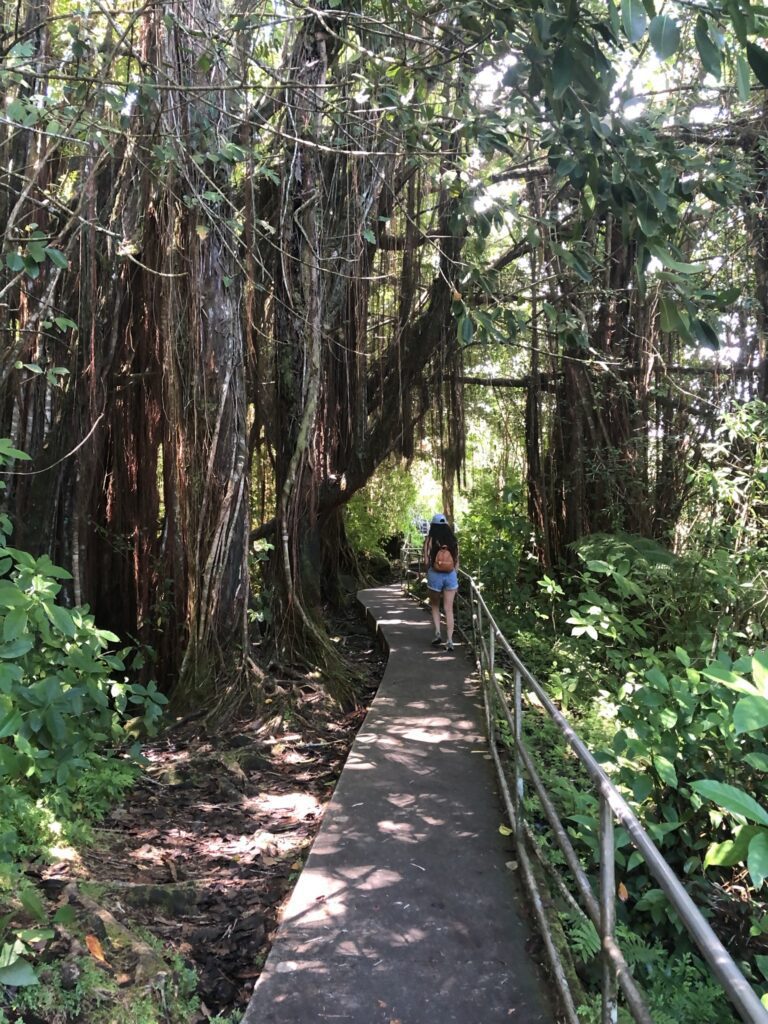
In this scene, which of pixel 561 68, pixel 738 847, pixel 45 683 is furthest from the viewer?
pixel 45 683

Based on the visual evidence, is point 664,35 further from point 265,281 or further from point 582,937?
point 265,281

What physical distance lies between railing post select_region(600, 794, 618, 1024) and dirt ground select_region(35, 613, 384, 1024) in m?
1.23

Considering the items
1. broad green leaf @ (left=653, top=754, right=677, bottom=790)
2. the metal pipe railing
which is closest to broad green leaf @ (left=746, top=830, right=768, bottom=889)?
the metal pipe railing

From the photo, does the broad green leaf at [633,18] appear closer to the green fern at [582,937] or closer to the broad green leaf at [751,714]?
the broad green leaf at [751,714]

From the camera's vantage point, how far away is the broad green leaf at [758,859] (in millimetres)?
1363

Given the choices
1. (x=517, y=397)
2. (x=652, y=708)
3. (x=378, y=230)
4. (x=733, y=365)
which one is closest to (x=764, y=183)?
(x=733, y=365)

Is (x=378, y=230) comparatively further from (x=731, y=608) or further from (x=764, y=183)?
(x=731, y=608)

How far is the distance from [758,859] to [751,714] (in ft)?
1.00

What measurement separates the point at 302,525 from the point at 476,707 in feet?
9.67

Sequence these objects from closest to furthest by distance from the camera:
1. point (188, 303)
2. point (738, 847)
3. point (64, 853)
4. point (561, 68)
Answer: point (738, 847) < point (561, 68) < point (64, 853) < point (188, 303)

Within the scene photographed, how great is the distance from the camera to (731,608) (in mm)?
5371

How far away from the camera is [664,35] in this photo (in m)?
1.74

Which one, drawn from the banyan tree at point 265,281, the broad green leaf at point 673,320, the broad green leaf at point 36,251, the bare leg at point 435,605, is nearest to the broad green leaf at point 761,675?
the broad green leaf at point 673,320

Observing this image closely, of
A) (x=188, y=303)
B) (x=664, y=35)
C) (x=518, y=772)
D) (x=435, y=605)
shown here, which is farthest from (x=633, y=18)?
(x=435, y=605)
